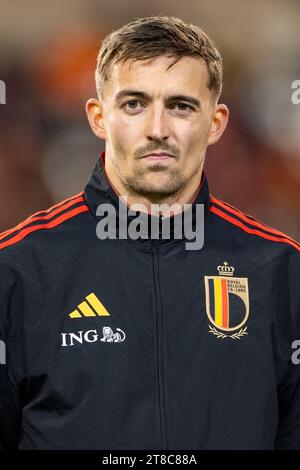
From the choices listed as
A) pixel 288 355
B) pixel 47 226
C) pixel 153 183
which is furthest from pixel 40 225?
pixel 288 355

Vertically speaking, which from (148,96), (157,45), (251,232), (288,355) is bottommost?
(288,355)

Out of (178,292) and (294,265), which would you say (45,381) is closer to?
(178,292)

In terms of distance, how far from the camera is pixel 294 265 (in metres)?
2.46

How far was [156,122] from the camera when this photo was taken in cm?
230

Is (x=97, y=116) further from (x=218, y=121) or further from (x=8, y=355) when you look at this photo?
(x=8, y=355)

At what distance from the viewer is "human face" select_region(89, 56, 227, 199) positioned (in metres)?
2.31

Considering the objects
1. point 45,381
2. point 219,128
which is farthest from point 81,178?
point 45,381

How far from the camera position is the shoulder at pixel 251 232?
2.48 metres

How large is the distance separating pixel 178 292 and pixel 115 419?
0.36 meters

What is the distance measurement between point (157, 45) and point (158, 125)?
219 millimetres

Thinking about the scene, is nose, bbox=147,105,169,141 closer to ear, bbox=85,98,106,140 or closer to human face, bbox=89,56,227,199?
human face, bbox=89,56,227,199

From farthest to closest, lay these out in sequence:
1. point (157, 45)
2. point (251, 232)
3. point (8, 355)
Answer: point (251, 232), point (157, 45), point (8, 355)

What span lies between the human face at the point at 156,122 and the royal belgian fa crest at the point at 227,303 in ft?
0.84

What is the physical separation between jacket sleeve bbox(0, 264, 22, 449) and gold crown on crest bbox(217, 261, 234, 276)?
21.1 inches
